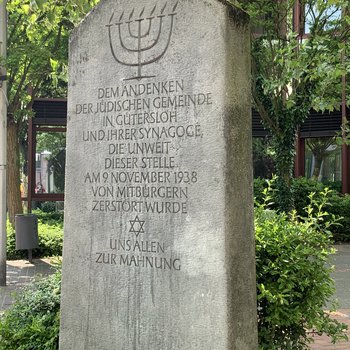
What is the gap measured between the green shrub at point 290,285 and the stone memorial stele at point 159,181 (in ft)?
2.47

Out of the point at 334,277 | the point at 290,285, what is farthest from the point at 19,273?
the point at 290,285

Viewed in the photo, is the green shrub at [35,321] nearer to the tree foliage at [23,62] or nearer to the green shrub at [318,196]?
the tree foliage at [23,62]

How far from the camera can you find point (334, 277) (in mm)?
12109

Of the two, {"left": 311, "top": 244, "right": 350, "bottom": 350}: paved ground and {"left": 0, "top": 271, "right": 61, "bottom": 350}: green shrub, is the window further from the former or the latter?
{"left": 0, "top": 271, "right": 61, "bottom": 350}: green shrub

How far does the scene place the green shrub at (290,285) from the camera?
491 centimetres

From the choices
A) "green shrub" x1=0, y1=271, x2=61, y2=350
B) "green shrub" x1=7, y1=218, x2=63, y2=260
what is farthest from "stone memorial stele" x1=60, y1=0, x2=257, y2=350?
"green shrub" x1=7, y1=218, x2=63, y2=260

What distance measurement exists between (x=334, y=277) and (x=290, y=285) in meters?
7.61

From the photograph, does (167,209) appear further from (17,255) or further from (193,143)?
(17,255)

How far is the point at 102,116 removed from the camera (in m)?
4.67

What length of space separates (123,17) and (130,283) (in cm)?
192

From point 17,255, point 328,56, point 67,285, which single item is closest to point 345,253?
point 328,56

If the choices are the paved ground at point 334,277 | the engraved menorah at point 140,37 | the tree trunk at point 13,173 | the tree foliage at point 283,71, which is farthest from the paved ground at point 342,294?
the tree trunk at point 13,173

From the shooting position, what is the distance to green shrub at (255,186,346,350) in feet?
16.1

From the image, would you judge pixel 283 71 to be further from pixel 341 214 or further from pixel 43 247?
pixel 341 214
